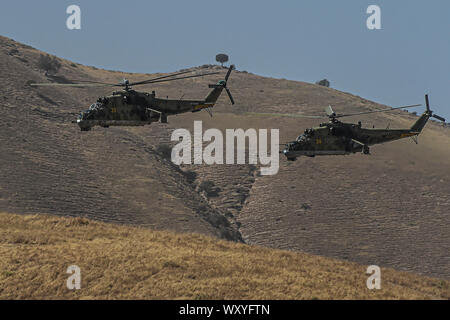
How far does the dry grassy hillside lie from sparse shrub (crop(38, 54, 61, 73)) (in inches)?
519

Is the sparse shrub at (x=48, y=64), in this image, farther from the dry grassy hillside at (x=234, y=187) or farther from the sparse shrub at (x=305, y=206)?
the sparse shrub at (x=305, y=206)

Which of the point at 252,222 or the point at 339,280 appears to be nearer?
the point at 339,280

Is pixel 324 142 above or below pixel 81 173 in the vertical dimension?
above

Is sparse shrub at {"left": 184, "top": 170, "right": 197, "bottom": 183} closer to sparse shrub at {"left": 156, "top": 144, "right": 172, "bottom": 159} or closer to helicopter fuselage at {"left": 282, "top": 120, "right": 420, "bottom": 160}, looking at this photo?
sparse shrub at {"left": 156, "top": 144, "right": 172, "bottom": 159}

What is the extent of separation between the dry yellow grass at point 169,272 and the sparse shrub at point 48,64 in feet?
334

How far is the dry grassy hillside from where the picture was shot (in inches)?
3081

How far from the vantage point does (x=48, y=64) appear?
138625mm

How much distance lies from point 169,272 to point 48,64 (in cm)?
11441

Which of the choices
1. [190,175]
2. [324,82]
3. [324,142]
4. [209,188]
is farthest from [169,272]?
[324,82]

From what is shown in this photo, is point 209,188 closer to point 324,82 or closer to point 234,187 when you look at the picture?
point 234,187

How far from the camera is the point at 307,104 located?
138 meters
